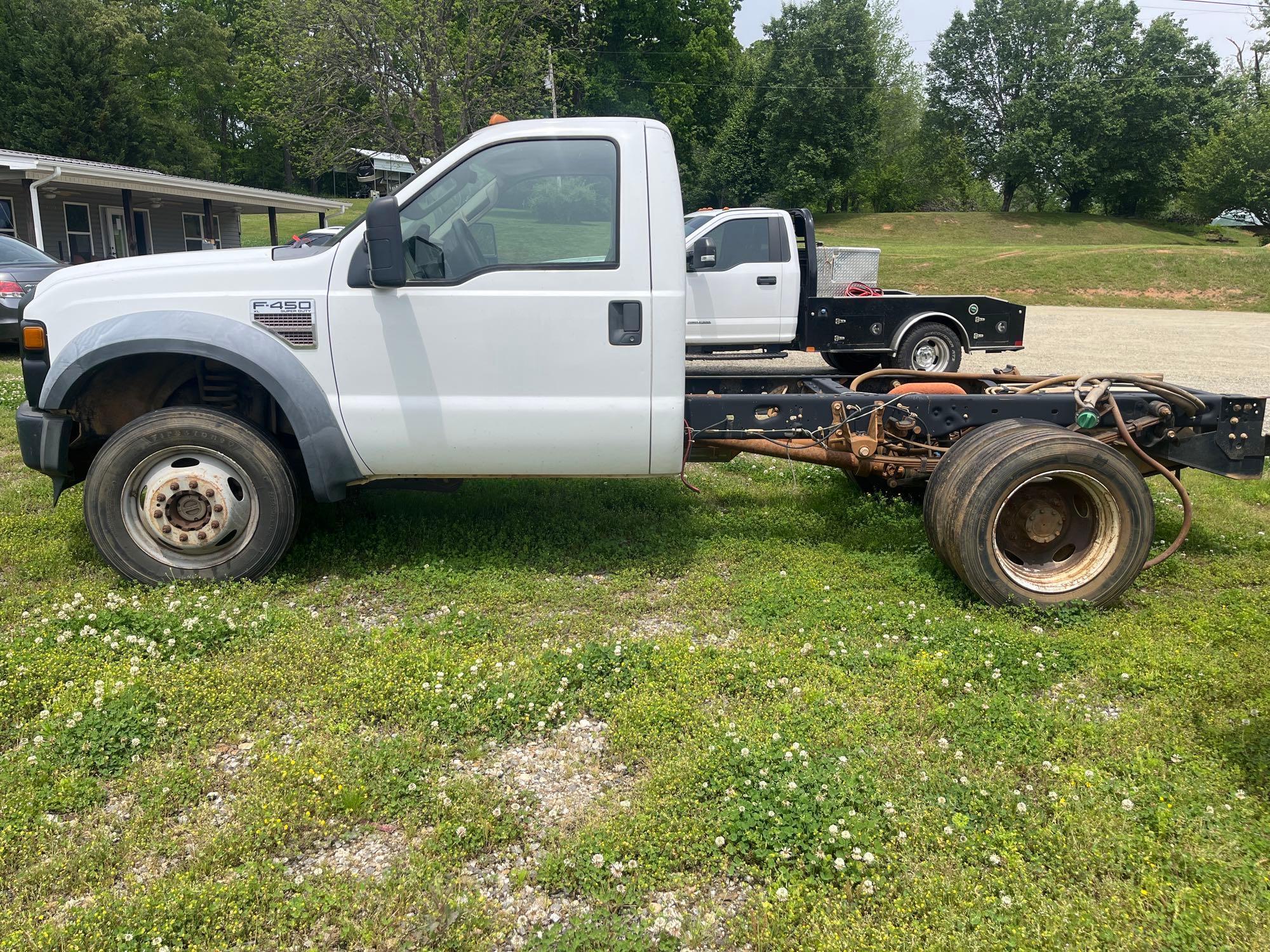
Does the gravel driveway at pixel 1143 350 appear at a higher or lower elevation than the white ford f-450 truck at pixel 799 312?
lower

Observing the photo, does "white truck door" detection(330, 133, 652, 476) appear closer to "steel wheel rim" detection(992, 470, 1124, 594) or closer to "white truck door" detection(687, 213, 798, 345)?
"steel wheel rim" detection(992, 470, 1124, 594)

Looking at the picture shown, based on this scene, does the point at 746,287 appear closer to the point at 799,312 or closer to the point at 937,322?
the point at 799,312

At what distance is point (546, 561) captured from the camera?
5.38 metres

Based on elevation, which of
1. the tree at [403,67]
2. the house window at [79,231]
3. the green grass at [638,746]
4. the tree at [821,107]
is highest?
the tree at [821,107]

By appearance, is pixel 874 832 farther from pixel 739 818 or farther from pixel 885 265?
pixel 885 265

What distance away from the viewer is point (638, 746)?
3.54 m

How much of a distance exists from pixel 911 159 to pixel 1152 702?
224 feet

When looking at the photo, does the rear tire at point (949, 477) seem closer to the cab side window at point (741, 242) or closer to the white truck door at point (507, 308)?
the white truck door at point (507, 308)

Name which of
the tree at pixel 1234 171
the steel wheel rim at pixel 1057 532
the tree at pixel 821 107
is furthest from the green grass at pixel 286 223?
the steel wheel rim at pixel 1057 532

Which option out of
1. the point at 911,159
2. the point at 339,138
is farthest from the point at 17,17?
the point at 911,159

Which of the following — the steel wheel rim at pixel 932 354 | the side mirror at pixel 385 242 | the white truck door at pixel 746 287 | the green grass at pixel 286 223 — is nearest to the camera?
the side mirror at pixel 385 242

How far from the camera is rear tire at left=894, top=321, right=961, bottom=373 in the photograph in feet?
38.9

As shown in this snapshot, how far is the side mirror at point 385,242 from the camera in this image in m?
4.31

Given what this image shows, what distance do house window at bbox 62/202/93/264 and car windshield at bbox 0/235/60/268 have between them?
11.2 meters
